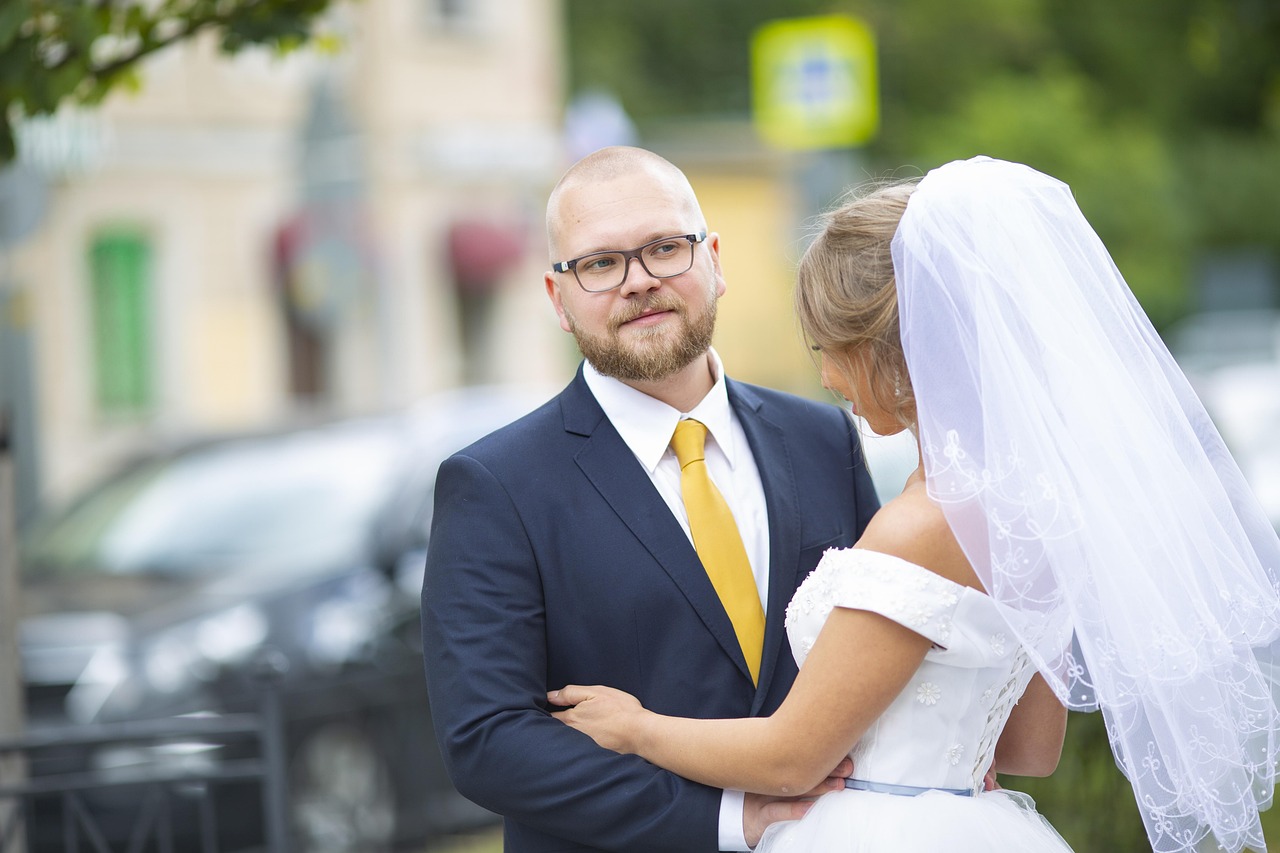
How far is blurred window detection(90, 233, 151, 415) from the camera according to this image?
61.5ft

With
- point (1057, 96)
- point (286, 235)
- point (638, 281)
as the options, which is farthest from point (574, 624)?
point (1057, 96)

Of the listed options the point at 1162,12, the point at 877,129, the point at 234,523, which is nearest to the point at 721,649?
the point at 234,523

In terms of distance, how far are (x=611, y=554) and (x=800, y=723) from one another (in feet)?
1.67

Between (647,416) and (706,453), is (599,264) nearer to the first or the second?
(647,416)

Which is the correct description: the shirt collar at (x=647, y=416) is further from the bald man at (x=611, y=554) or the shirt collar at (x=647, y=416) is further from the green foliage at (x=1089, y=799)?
the green foliage at (x=1089, y=799)

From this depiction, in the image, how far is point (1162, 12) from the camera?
3303 cm

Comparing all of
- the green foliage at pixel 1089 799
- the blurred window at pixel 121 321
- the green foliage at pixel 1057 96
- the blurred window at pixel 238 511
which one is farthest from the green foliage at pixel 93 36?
the green foliage at pixel 1057 96

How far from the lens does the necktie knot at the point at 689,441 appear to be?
10.0ft

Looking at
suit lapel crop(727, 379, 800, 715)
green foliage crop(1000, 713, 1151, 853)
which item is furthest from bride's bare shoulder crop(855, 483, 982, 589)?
green foliage crop(1000, 713, 1151, 853)

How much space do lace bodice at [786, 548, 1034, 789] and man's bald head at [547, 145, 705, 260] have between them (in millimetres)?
→ 811

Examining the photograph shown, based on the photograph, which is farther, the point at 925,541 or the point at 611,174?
the point at 611,174

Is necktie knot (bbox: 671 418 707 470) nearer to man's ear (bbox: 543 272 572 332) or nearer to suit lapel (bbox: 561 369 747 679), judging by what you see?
suit lapel (bbox: 561 369 747 679)

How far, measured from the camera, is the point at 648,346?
299 centimetres

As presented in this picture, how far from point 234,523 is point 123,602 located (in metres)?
0.72
